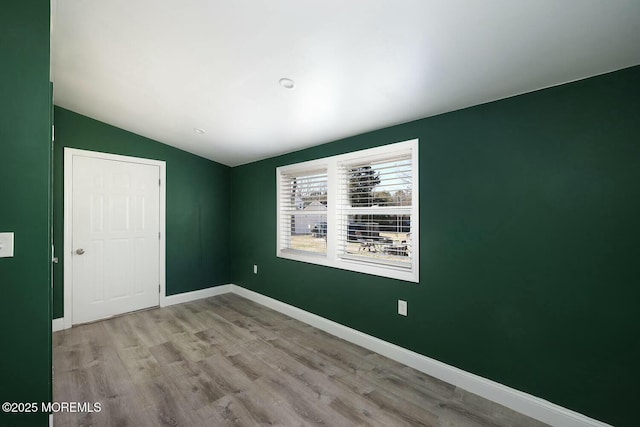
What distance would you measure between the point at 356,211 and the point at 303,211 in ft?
2.94

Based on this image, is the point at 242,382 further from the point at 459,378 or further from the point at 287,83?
the point at 287,83

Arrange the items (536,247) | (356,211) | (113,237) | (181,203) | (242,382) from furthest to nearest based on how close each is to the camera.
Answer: (181,203) < (113,237) < (356,211) < (242,382) < (536,247)

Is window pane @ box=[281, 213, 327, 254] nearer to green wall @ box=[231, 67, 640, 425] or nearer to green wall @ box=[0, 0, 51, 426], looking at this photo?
green wall @ box=[231, 67, 640, 425]

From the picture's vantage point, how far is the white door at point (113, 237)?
341 centimetres

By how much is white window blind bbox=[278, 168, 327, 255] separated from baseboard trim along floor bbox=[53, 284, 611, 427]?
0.86 metres

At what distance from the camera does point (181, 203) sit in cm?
427

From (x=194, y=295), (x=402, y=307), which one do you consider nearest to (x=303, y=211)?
(x=402, y=307)

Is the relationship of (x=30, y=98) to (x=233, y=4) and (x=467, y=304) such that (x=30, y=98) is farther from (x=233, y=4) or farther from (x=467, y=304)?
(x=467, y=304)

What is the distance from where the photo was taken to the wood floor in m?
1.85

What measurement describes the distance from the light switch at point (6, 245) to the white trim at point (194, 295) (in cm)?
316

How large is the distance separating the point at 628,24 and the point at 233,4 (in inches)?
75.7

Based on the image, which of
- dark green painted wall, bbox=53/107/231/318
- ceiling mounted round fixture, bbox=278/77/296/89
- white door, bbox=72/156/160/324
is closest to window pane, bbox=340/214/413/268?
ceiling mounted round fixture, bbox=278/77/296/89

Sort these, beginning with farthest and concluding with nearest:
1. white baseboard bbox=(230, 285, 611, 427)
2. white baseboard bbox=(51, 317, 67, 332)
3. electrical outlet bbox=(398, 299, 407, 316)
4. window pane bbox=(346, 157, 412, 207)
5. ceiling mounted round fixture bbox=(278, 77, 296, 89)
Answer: white baseboard bbox=(51, 317, 67, 332) < window pane bbox=(346, 157, 412, 207) < electrical outlet bbox=(398, 299, 407, 316) < ceiling mounted round fixture bbox=(278, 77, 296, 89) < white baseboard bbox=(230, 285, 611, 427)

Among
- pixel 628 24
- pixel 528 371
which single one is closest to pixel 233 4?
pixel 628 24
